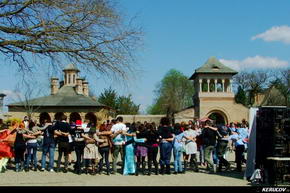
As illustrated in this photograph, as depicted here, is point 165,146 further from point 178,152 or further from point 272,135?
point 272,135

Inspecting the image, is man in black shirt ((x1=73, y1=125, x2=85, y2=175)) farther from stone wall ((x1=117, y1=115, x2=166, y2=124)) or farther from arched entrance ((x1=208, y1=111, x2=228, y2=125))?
arched entrance ((x1=208, y1=111, x2=228, y2=125))

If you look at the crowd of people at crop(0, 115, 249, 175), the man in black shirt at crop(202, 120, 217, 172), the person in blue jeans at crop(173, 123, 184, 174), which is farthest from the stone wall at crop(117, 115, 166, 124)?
the man in black shirt at crop(202, 120, 217, 172)

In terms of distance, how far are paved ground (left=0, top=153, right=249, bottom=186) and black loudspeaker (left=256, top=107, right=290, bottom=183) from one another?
791 mm

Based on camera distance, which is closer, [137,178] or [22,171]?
[137,178]

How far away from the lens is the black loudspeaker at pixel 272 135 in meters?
9.78

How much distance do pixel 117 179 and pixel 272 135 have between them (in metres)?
4.56

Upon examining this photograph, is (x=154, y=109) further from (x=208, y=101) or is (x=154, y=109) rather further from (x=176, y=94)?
(x=208, y=101)

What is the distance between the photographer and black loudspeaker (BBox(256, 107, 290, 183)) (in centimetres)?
978

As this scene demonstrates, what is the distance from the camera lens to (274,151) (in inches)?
384

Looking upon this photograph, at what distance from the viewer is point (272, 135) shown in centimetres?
988

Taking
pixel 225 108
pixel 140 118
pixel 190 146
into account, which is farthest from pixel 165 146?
pixel 225 108

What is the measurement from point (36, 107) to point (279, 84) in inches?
1536

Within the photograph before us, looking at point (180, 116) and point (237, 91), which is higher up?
point (237, 91)

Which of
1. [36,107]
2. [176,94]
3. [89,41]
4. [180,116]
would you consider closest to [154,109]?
[176,94]
